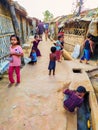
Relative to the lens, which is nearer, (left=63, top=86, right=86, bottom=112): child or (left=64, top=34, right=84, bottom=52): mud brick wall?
(left=63, top=86, right=86, bottom=112): child

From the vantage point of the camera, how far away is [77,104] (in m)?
4.72

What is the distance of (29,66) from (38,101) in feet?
13.3

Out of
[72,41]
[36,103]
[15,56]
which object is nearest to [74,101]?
[36,103]

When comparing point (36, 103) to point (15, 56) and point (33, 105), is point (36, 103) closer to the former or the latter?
point (33, 105)

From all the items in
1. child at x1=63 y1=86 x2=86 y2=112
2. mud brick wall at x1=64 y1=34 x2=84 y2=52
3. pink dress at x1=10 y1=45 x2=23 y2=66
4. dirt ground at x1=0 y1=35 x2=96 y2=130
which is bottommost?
mud brick wall at x1=64 y1=34 x2=84 y2=52

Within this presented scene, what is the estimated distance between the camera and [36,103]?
512 centimetres

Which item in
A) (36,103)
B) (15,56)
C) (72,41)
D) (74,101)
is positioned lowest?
(72,41)

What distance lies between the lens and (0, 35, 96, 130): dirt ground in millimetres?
4191

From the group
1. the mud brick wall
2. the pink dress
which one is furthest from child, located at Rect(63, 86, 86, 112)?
the mud brick wall

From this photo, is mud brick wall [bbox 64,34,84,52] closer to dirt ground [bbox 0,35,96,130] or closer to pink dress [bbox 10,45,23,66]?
dirt ground [bbox 0,35,96,130]

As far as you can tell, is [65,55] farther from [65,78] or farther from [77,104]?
[77,104]

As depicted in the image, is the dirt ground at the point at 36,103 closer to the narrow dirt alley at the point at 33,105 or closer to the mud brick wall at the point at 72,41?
the narrow dirt alley at the point at 33,105

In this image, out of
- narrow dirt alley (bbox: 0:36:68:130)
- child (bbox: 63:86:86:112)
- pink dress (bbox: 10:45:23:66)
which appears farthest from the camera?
pink dress (bbox: 10:45:23:66)

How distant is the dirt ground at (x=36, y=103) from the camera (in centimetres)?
419
